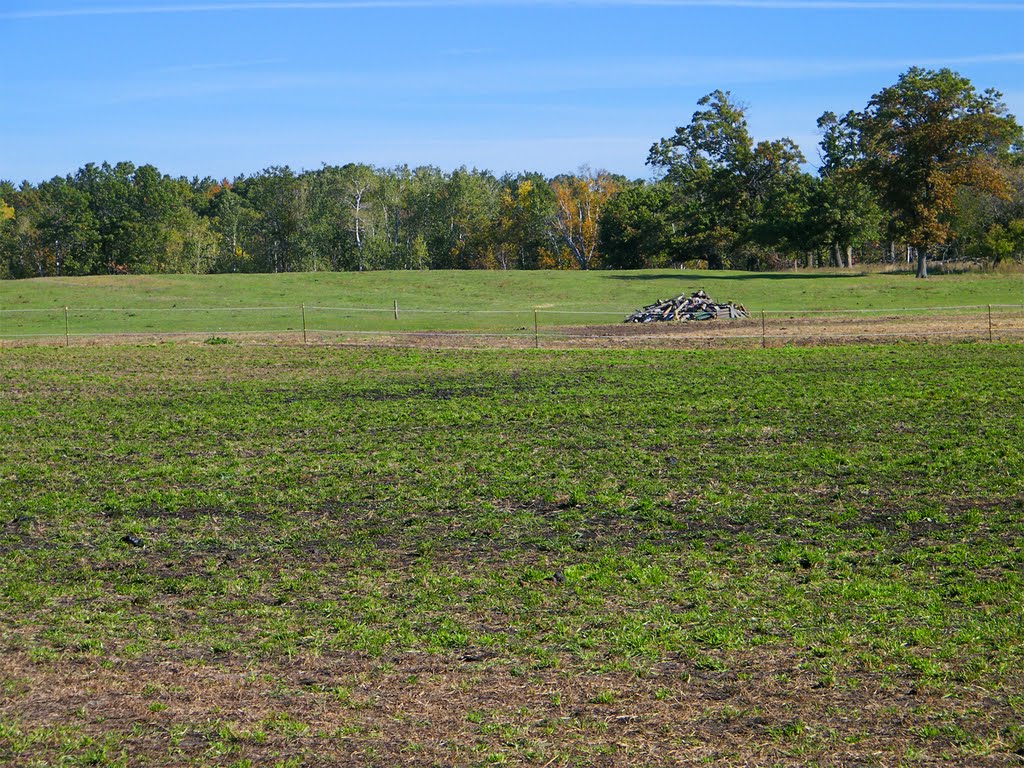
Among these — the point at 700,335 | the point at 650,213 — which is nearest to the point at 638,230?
the point at 650,213

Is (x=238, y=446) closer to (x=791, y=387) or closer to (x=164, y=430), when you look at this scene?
(x=164, y=430)

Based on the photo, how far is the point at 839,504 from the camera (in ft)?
42.2

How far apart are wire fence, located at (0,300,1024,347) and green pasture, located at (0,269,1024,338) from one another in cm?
17

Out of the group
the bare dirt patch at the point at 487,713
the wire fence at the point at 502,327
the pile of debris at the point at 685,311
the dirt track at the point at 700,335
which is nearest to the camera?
the bare dirt patch at the point at 487,713

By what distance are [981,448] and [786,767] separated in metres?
10.2

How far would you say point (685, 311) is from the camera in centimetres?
4297

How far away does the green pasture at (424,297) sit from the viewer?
152ft

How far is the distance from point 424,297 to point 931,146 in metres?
29.3

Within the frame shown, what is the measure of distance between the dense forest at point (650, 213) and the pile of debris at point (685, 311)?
23.0m

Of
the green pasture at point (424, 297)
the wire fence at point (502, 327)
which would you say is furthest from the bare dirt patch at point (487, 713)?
the green pasture at point (424, 297)

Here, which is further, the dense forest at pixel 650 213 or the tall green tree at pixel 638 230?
the tall green tree at pixel 638 230

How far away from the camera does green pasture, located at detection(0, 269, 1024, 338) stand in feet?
152

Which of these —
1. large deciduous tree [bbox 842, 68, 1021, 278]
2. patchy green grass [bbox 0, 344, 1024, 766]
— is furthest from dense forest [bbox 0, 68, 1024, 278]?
patchy green grass [bbox 0, 344, 1024, 766]

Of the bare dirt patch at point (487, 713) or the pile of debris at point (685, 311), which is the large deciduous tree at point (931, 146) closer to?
the pile of debris at point (685, 311)
